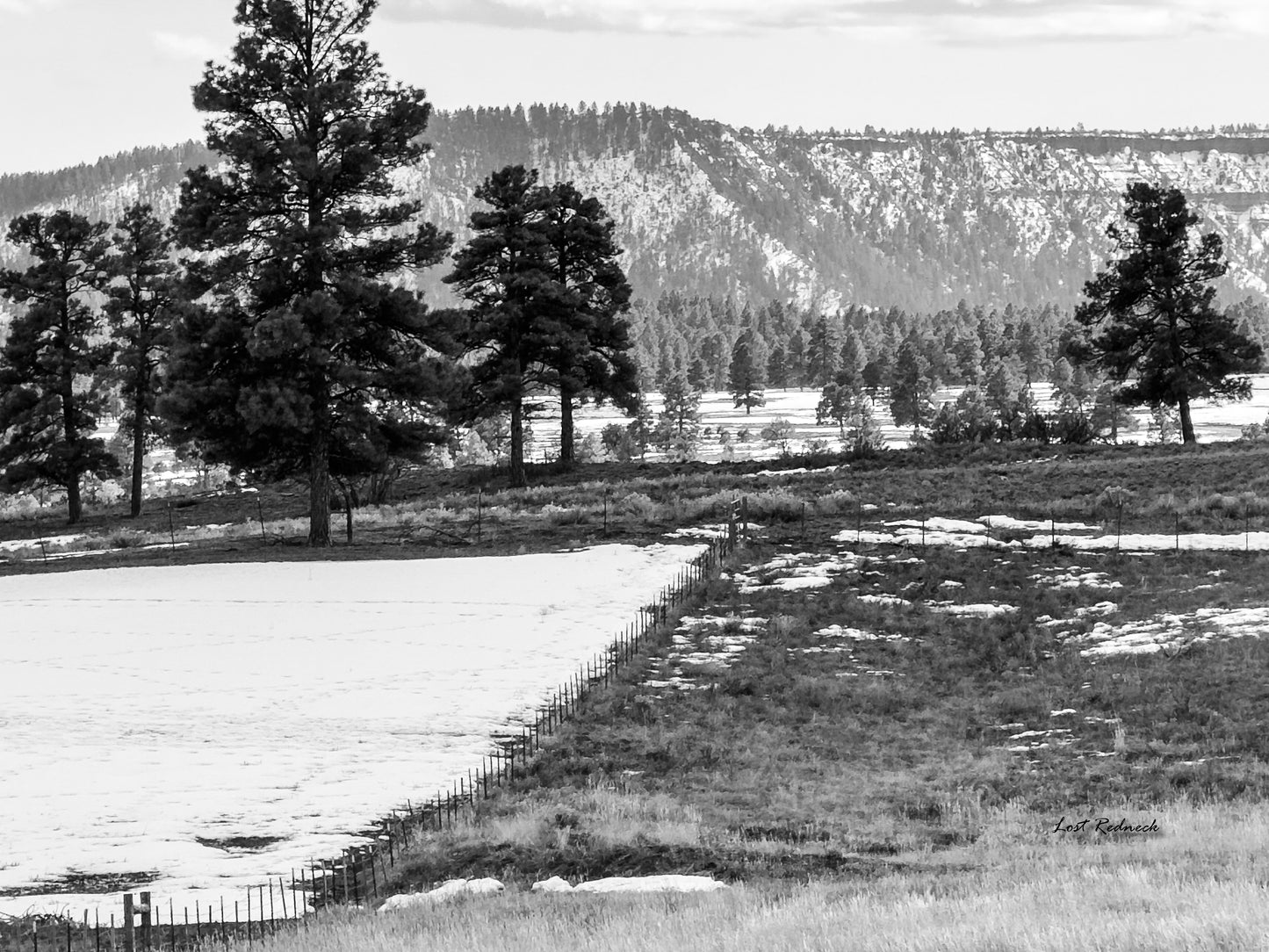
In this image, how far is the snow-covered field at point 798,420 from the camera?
112m

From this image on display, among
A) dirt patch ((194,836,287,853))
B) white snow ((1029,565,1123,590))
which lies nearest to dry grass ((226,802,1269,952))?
dirt patch ((194,836,287,853))

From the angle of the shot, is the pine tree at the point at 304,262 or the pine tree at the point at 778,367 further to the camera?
the pine tree at the point at 778,367

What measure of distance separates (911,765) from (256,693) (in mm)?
9787

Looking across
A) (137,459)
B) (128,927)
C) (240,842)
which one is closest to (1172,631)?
(240,842)

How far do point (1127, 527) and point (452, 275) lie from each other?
2482 centimetres

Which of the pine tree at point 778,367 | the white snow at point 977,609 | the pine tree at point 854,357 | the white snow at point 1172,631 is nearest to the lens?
the white snow at point 1172,631

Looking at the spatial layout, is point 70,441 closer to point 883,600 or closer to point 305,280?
point 305,280

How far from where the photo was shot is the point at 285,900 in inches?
522

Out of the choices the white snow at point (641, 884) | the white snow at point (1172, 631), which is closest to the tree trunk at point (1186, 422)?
the white snow at point (1172, 631)

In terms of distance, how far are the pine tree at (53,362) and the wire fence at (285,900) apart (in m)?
39.5

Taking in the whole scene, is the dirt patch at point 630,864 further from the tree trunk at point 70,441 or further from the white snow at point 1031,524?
the tree trunk at point 70,441

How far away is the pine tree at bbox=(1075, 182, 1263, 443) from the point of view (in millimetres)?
53938

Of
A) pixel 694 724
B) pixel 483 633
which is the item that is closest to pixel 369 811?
pixel 694 724

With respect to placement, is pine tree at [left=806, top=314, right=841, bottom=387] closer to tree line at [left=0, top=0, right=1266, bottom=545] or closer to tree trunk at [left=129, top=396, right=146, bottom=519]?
tree line at [left=0, top=0, right=1266, bottom=545]
